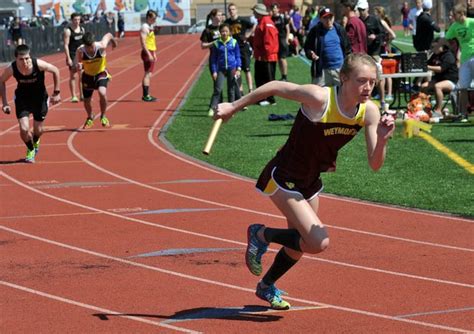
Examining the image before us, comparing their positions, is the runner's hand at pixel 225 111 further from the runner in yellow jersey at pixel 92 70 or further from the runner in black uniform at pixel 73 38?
the runner in black uniform at pixel 73 38

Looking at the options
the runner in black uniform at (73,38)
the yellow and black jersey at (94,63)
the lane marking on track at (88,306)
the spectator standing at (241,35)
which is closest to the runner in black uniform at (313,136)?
the lane marking on track at (88,306)

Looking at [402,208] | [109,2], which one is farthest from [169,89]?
[109,2]

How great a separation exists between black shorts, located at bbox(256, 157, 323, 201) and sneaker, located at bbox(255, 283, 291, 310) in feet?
2.27

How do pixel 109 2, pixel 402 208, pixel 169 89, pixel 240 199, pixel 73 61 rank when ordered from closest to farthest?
1. pixel 402 208
2. pixel 240 199
3. pixel 73 61
4. pixel 169 89
5. pixel 109 2

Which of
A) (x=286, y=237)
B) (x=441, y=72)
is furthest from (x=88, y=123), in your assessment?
(x=286, y=237)

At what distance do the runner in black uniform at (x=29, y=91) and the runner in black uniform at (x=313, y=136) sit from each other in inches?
353

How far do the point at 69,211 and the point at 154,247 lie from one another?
242cm

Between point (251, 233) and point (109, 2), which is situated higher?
point (251, 233)

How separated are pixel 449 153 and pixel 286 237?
339 inches

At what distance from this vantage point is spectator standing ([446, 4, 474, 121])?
1861cm

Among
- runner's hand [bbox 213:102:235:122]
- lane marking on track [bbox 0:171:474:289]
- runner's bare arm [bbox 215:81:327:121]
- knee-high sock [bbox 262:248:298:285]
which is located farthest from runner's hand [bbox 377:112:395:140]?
lane marking on track [bbox 0:171:474:289]

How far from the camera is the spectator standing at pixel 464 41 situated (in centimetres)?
1861

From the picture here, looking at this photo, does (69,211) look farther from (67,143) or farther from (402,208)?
(67,143)

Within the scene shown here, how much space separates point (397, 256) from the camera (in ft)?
31.0
